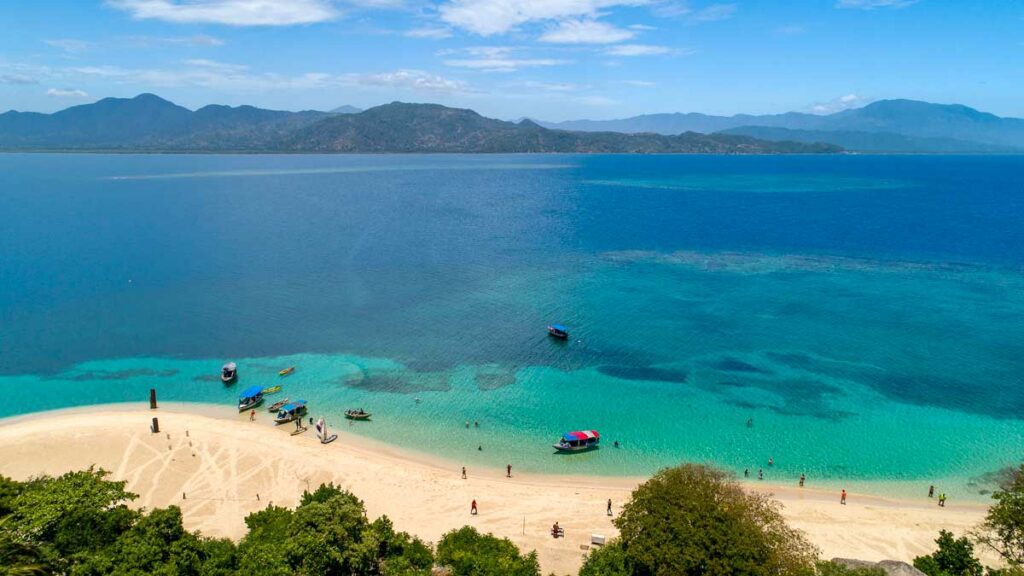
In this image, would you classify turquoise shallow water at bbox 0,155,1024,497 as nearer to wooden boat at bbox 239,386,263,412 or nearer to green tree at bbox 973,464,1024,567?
wooden boat at bbox 239,386,263,412

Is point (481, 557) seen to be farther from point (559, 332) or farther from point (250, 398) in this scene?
point (559, 332)

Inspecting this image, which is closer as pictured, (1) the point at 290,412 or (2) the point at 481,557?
(2) the point at 481,557

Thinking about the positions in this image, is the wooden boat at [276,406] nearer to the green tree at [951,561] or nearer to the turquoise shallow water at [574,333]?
the turquoise shallow water at [574,333]

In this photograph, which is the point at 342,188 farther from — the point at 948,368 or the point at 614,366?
the point at 948,368

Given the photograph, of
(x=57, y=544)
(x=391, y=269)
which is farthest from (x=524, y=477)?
(x=391, y=269)

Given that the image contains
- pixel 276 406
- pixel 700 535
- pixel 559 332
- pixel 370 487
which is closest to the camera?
pixel 700 535

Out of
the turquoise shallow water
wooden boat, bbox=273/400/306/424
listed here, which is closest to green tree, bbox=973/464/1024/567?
the turquoise shallow water

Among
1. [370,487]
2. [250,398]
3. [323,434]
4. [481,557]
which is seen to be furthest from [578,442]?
[250,398]
